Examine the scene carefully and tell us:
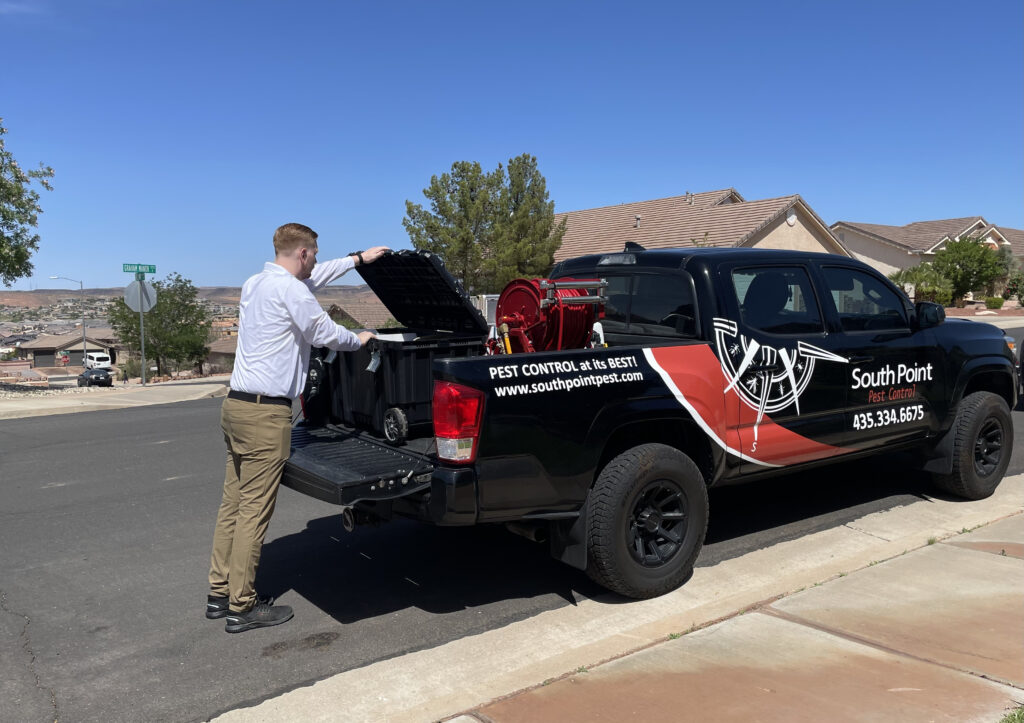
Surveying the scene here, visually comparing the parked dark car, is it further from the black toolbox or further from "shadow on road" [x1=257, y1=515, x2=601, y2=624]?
the black toolbox

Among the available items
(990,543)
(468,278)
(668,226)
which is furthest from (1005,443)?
(668,226)

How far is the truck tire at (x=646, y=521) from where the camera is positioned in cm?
447

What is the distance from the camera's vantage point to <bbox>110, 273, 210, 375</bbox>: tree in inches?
1916

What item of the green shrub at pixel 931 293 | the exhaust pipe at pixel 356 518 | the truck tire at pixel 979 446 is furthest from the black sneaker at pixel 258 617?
the green shrub at pixel 931 293

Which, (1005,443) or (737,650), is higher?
(1005,443)

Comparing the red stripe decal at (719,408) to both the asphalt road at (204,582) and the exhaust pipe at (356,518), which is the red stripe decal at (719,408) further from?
the exhaust pipe at (356,518)

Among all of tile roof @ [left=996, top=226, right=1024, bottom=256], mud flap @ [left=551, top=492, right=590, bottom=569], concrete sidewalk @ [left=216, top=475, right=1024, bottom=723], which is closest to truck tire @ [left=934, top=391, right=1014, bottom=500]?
concrete sidewalk @ [left=216, top=475, right=1024, bottom=723]

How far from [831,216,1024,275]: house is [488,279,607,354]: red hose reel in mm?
51641

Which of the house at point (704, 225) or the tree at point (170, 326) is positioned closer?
the house at point (704, 225)

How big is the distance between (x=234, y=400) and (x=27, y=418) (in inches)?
421

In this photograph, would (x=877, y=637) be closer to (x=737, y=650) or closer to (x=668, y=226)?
(x=737, y=650)

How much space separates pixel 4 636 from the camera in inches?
173

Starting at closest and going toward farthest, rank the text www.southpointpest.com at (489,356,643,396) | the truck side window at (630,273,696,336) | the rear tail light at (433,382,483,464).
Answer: the rear tail light at (433,382,483,464) → the text www.southpointpest.com at (489,356,643,396) → the truck side window at (630,273,696,336)

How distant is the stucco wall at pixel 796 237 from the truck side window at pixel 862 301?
26.7m
